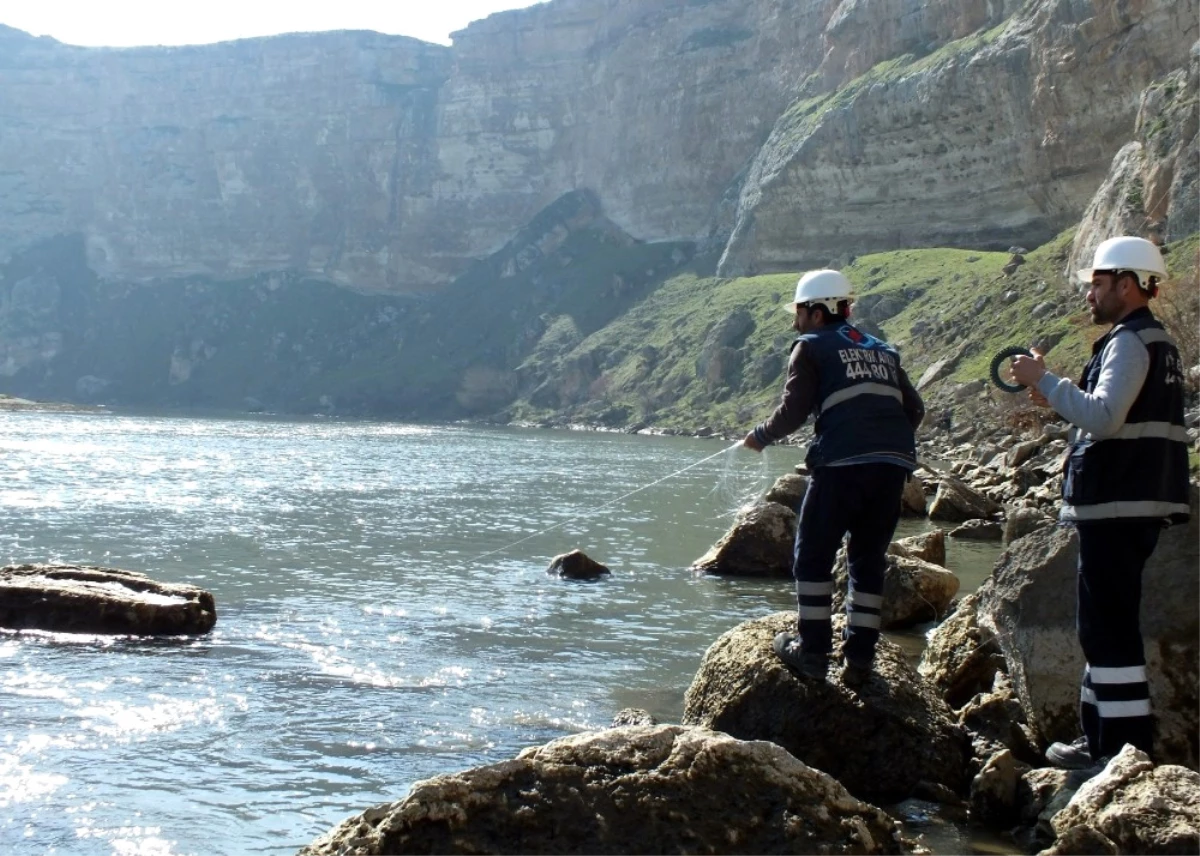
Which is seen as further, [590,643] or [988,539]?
[988,539]

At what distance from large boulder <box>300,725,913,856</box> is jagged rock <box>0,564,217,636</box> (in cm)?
860

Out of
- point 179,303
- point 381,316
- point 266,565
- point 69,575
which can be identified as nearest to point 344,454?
point 266,565

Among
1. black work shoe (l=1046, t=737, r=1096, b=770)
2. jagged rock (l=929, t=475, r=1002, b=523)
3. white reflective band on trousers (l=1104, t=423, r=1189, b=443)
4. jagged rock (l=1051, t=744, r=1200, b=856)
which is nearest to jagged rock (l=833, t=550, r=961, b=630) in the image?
black work shoe (l=1046, t=737, r=1096, b=770)

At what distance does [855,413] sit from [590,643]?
6072 millimetres

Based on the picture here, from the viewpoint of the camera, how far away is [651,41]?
175 metres

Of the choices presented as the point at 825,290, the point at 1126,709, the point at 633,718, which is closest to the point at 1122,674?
the point at 1126,709

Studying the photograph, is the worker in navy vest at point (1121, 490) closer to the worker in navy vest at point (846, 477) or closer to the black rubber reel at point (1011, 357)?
the black rubber reel at point (1011, 357)

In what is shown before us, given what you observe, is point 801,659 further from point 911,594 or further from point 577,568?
point 577,568

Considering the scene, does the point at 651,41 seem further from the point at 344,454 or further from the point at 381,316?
the point at 344,454

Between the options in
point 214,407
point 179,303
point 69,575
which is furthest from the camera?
point 179,303

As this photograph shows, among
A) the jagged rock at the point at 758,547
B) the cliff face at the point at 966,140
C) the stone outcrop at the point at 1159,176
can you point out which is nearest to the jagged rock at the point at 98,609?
the jagged rock at the point at 758,547

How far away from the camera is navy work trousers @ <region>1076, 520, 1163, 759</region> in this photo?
6.70 meters

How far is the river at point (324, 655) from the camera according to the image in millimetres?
7648

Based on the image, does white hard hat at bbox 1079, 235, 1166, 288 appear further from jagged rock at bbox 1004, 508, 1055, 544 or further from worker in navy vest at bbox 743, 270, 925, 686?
jagged rock at bbox 1004, 508, 1055, 544
